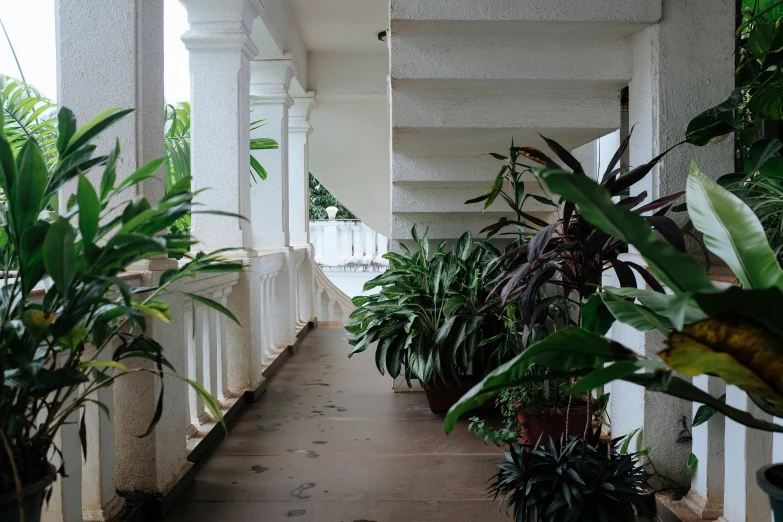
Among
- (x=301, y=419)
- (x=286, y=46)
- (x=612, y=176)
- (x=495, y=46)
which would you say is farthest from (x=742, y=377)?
(x=286, y=46)

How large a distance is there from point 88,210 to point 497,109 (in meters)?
2.33

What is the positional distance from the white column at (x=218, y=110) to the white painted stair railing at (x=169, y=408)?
1.09ft

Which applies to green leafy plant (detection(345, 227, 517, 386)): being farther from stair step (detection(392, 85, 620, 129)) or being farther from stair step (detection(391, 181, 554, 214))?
stair step (detection(392, 85, 620, 129))

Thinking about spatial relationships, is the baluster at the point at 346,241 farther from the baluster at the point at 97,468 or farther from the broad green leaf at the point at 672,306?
the broad green leaf at the point at 672,306

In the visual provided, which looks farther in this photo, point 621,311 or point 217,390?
point 217,390

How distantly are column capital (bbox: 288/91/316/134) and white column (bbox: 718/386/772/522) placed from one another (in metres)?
5.37

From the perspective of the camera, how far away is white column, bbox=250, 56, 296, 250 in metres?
5.22

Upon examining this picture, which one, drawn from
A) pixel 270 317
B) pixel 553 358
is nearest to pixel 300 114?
pixel 270 317

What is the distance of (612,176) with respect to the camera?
1939 millimetres

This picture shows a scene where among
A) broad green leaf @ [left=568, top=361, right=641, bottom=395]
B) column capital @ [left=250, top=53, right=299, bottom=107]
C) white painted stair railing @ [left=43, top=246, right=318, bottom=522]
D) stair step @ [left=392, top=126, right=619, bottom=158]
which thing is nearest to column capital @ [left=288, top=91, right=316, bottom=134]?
column capital @ [left=250, top=53, right=299, bottom=107]

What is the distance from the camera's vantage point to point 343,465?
287cm

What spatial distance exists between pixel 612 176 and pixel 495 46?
1.17m

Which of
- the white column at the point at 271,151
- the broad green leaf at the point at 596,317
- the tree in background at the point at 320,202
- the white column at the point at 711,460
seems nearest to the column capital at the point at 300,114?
the white column at the point at 271,151

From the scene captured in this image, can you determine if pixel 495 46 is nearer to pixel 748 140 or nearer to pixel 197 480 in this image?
pixel 748 140
